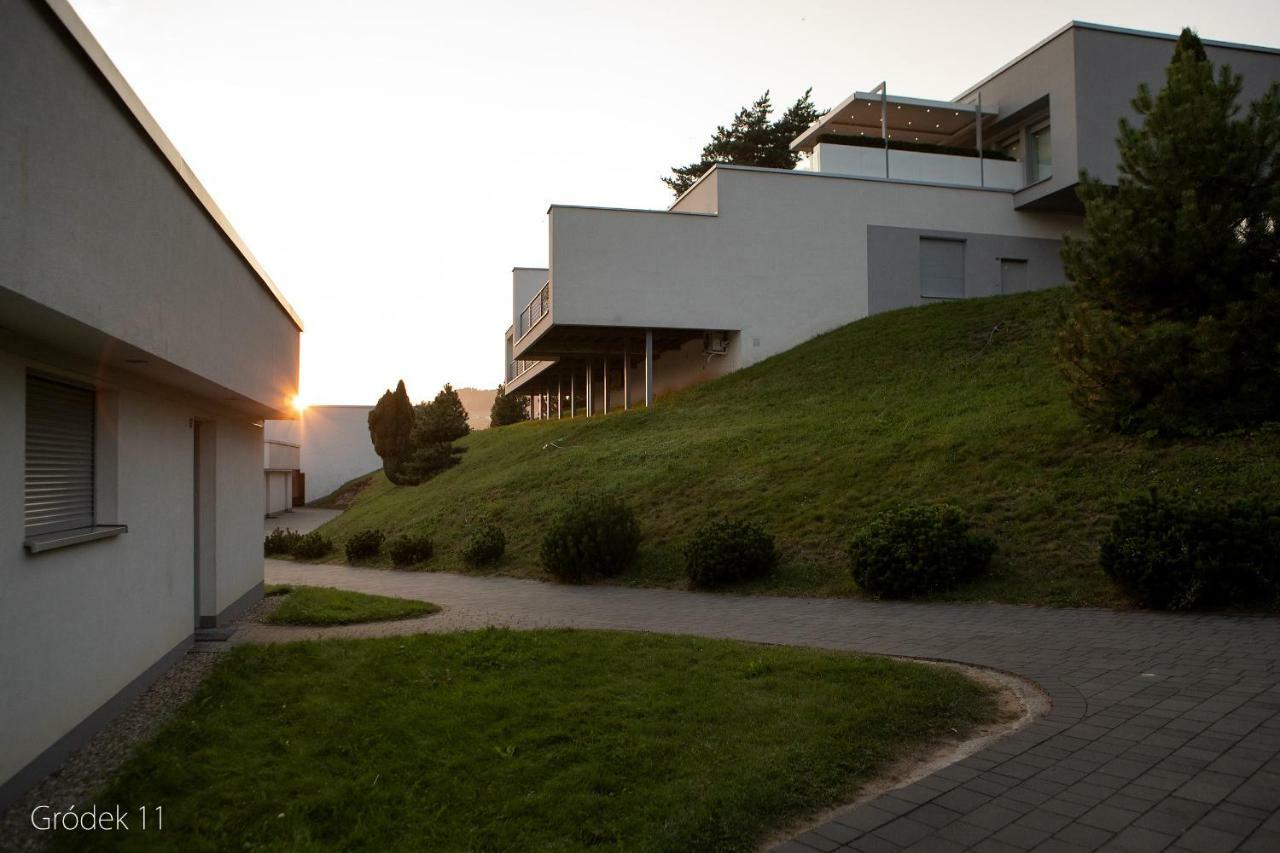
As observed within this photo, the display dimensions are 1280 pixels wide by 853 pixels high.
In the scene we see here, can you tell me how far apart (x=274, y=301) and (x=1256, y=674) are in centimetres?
1033

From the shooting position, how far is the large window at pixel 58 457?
545cm

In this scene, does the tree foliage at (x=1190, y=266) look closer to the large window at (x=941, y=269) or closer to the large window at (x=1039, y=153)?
the large window at (x=941, y=269)

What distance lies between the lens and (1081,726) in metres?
5.19

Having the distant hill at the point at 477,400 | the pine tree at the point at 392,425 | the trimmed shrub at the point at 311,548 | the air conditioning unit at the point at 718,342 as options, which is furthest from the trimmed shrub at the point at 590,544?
the distant hill at the point at 477,400

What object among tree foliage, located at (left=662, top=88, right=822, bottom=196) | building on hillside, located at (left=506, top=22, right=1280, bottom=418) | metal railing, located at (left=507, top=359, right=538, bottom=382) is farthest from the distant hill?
building on hillside, located at (left=506, top=22, right=1280, bottom=418)

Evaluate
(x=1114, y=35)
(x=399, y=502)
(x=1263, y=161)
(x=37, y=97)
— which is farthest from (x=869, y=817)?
(x=1114, y=35)

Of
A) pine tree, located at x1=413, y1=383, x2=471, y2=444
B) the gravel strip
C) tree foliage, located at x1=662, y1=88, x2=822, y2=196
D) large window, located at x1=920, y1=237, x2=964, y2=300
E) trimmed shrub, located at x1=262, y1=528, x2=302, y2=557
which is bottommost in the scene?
trimmed shrub, located at x1=262, y1=528, x2=302, y2=557

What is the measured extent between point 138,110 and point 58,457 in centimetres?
224

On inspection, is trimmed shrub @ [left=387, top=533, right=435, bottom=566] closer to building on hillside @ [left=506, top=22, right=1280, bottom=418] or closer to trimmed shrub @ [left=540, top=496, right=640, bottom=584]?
trimmed shrub @ [left=540, top=496, right=640, bottom=584]

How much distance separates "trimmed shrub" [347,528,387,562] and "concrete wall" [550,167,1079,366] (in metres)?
10.4

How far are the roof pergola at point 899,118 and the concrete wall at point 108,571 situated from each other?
26278mm

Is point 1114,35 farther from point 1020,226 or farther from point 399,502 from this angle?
point 399,502

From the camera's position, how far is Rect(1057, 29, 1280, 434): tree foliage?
1211 cm

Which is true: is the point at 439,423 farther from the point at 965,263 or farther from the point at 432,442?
the point at 965,263
